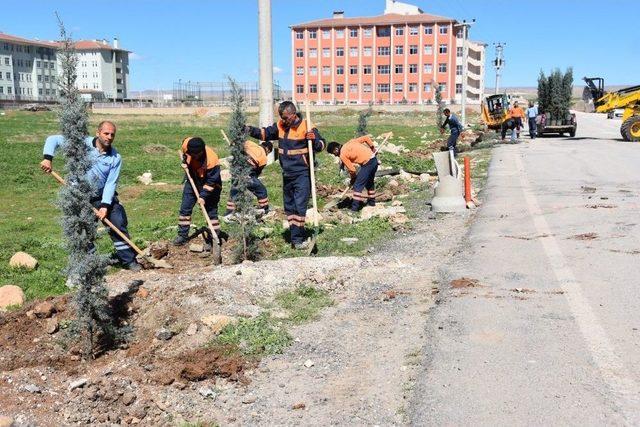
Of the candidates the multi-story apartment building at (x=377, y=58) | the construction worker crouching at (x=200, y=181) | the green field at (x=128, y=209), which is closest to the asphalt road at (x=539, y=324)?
the green field at (x=128, y=209)

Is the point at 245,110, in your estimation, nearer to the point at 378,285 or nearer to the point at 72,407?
the point at 378,285

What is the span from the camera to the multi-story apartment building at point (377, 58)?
295 ft

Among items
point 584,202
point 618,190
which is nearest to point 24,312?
point 584,202

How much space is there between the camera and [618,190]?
471 inches

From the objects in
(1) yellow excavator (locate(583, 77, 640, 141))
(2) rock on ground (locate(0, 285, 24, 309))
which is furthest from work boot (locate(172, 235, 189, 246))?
(1) yellow excavator (locate(583, 77, 640, 141))

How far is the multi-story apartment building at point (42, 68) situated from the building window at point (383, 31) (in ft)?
150

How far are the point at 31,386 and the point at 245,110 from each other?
389 cm

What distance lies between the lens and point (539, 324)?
4.92 metres

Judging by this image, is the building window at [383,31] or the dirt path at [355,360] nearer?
the dirt path at [355,360]

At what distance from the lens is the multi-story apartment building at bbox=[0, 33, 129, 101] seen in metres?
106

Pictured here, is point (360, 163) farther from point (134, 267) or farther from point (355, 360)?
point (355, 360)

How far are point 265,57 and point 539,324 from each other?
1155cm

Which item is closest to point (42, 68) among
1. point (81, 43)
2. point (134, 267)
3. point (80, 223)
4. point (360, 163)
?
point (81, 43)

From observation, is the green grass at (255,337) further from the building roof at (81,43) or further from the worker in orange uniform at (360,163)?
the building roof at (81,43)
